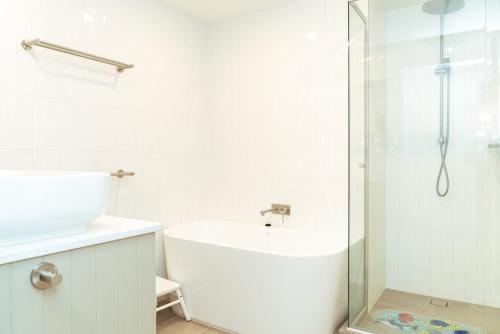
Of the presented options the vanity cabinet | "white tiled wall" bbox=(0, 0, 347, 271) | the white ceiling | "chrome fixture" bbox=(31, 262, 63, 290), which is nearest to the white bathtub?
"white tiled wall" bbox=(0, 0, 347, 271)

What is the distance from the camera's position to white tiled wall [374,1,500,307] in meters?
1.95

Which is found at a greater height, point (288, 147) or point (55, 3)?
point (55, 3)

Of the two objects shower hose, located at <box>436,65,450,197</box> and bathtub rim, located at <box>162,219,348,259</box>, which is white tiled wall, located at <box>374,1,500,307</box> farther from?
bathtub rim, located at <box>162,219,348,259</box>

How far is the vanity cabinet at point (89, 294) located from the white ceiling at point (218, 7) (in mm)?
2369

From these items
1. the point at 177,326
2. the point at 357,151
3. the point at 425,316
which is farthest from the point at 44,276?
the point at 425,316

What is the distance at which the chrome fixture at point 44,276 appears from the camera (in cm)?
101

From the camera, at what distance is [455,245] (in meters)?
2.10

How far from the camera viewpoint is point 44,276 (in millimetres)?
1022

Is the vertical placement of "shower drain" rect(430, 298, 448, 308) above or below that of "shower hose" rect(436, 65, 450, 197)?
below

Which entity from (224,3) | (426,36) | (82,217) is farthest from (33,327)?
(224,3)

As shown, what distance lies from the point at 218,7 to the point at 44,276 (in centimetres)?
276

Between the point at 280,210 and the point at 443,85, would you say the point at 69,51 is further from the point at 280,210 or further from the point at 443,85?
the point at 443,85

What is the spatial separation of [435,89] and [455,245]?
3.04 ft

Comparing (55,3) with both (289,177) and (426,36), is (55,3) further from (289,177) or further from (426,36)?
(426,36)
